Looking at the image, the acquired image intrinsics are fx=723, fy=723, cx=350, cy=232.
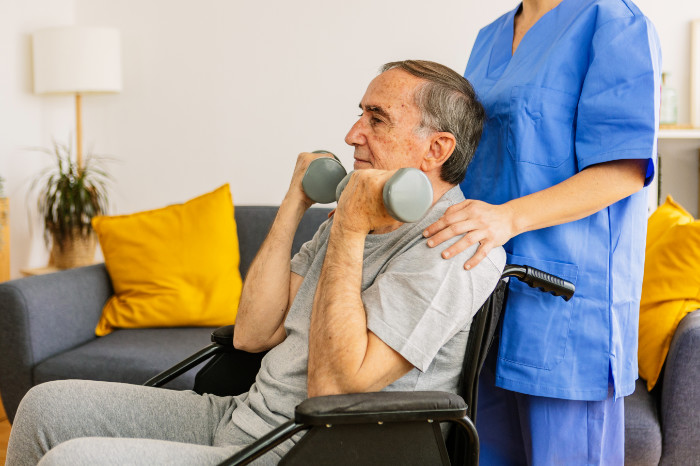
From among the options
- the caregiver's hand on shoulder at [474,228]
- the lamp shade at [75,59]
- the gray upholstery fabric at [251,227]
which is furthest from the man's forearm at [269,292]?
the lamp shade at [75,59]

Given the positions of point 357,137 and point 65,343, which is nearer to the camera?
point 357,137

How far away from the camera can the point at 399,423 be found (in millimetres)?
1115

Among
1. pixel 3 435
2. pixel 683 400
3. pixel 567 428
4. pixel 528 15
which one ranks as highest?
pixel 528 15

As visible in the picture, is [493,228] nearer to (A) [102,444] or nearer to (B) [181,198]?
(A) [102,444]

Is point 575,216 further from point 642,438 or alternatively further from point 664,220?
point 664,220

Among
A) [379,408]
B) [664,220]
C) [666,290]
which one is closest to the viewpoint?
[379,408]

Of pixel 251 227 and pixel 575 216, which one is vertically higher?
pixel 575 216

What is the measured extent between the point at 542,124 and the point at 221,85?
90.4 inches

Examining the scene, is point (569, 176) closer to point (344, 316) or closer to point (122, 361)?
point (344, 316)

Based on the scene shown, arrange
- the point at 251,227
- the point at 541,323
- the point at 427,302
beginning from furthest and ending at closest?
the point at 251,227 < the point at 541,323 < the point at 427,302

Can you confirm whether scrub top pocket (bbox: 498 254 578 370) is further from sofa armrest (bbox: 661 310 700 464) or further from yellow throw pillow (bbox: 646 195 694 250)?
yellow throw pillow (bbox: 646 195 694 250)

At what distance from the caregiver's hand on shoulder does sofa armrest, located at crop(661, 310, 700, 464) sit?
3.21 feet

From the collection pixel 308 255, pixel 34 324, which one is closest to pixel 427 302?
A: pixel 308 255

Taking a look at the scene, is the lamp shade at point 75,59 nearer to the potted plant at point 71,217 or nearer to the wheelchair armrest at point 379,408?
the potted plant at point 71,217
